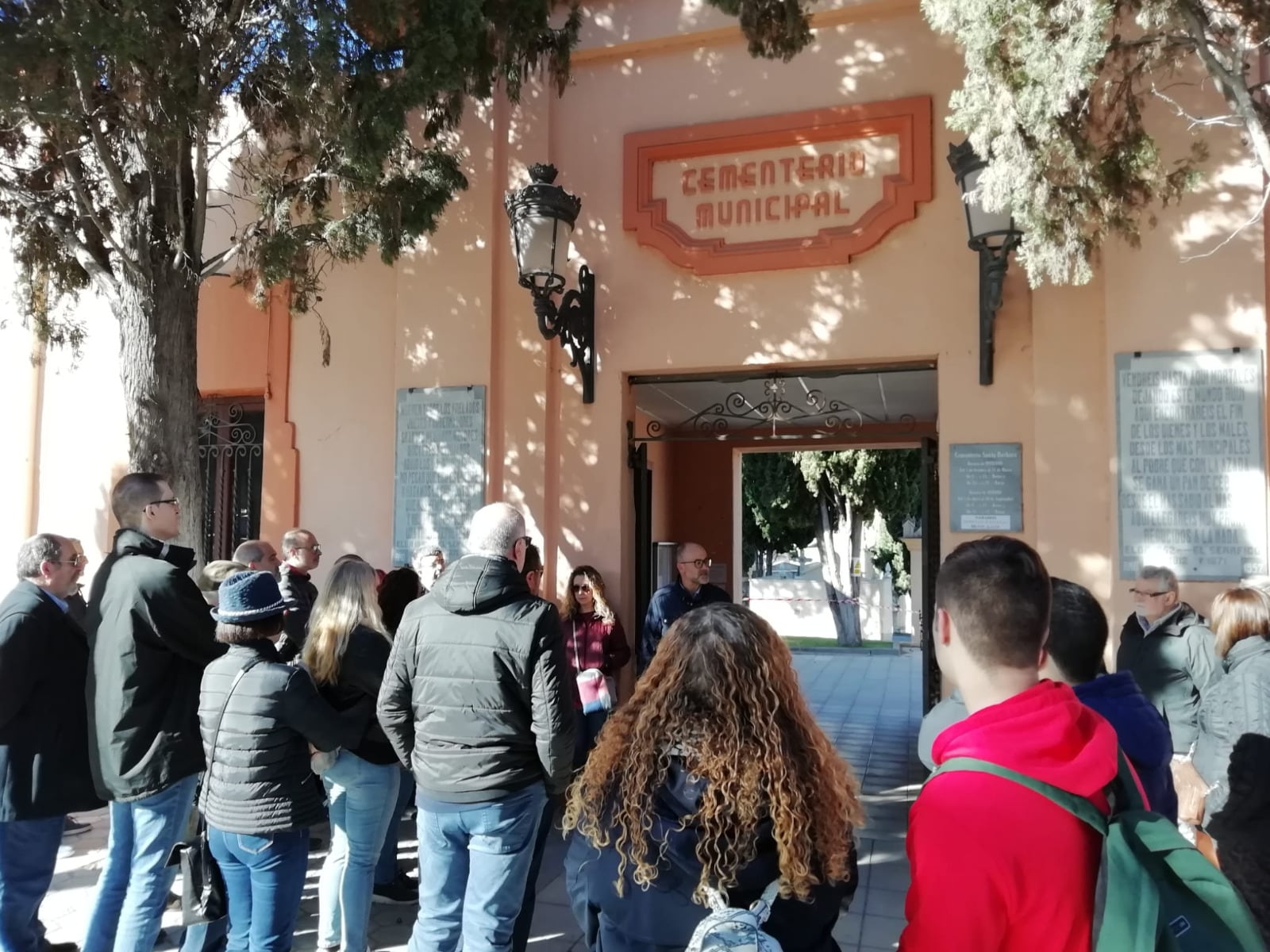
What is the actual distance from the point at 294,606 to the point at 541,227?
263cm

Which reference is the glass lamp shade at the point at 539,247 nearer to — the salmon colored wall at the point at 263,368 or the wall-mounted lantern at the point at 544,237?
the wall-mounted lantern at the point at 544,237

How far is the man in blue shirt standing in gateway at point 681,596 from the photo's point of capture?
555 cm

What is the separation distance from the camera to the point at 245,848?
118 inches

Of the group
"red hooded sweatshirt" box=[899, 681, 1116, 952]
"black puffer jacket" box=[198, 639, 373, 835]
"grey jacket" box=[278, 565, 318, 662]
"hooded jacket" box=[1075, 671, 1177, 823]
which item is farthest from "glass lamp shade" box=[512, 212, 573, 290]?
"red hooded sweatshirt" box=[899, 681, 1116, 952]

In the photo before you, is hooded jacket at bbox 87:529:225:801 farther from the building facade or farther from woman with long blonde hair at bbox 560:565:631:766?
the building facade

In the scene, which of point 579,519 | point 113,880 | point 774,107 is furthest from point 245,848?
point 774,107

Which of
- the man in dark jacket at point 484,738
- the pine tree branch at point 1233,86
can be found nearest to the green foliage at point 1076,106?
the pine tree branch at point 1233,86

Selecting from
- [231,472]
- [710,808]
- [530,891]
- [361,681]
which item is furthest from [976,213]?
[231,472]

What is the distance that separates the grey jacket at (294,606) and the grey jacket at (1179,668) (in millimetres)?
4170

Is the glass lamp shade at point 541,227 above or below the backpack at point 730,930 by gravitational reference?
above

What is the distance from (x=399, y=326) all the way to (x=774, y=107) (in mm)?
3036

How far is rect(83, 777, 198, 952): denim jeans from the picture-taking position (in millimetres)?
3312

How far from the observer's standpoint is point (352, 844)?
3619 millimetres

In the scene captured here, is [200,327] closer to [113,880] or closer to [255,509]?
[255,509]
